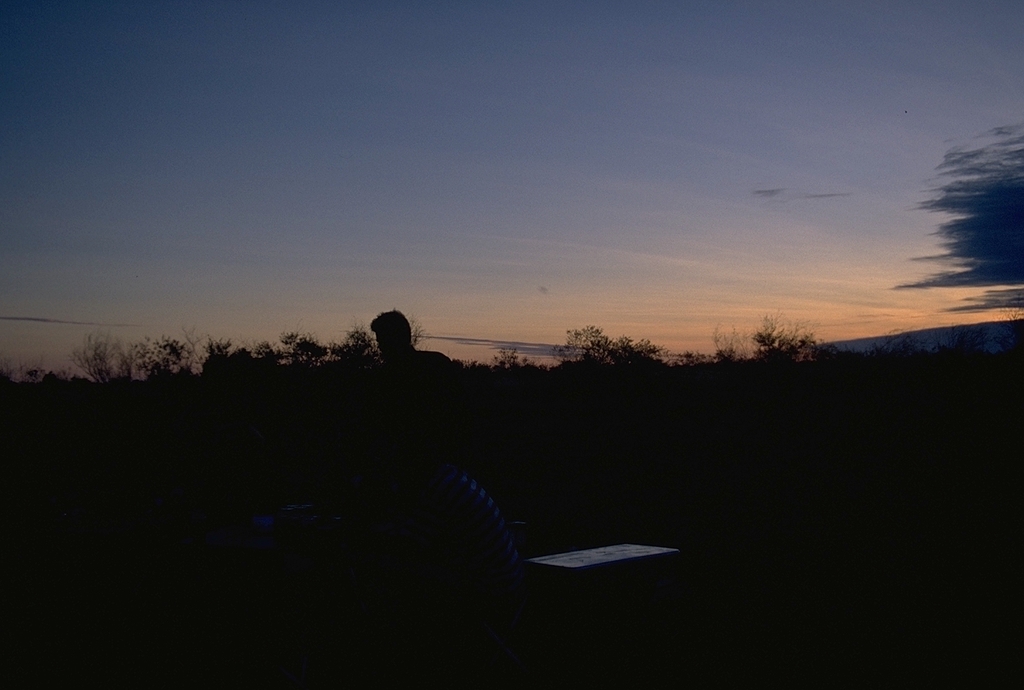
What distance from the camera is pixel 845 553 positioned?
23.2 feet

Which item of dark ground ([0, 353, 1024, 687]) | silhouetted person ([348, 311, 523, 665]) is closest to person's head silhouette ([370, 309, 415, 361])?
silhouetted person ([348, 311, 523, 665])

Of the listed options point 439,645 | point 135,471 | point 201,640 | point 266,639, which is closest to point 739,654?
point 439,645

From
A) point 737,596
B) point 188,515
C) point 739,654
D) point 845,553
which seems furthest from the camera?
point 845,553

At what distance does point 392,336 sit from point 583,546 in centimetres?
434

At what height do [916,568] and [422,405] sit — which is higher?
[422,405]

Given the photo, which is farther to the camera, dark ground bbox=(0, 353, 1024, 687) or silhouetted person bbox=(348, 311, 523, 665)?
dark ground bbox=(0, 353, 1024, 687)

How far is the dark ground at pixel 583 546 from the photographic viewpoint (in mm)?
4258

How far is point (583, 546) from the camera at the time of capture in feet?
25.8

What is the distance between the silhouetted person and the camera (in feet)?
11.9

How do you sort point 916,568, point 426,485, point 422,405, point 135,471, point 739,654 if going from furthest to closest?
point 135,471, point 916,568, point 739,654, point 422,405, point 426,485

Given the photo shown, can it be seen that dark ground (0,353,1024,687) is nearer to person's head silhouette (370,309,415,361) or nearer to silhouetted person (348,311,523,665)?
silhouetted person (348,311,523,665)

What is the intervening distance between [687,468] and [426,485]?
388 inches

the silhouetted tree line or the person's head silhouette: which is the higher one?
the person's head silhouette

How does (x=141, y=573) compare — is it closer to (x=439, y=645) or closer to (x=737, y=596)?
(x=439, y=645)
